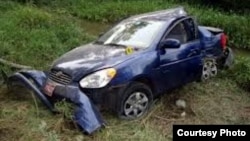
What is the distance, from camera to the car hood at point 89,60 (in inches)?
241

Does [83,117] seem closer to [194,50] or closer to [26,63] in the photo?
[194,50]

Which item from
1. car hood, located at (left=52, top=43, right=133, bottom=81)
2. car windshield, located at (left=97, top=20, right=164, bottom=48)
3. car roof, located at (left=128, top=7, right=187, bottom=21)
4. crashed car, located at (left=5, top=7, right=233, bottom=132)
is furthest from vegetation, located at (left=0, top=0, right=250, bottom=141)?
car roof, located at (left=128, top=7, right=187, bottom=21)

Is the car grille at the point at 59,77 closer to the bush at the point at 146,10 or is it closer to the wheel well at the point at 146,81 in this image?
the wheel well at the point at 146,81

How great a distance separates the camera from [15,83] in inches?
270

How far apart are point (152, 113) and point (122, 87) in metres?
0.81

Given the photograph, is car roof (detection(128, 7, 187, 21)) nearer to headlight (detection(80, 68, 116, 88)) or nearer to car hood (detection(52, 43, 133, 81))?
car hood (detection(52, 43, 133, 81))

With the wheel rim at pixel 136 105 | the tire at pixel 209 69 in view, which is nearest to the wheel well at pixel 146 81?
the wheel rim at pixel 136 105

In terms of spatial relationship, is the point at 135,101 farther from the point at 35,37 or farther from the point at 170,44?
the point at 35,37

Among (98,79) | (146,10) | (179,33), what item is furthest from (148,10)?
(98,79)

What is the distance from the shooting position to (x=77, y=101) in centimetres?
585

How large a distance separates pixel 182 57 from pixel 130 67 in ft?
4.07

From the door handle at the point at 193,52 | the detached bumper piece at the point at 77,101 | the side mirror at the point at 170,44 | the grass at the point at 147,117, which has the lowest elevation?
the grass at the point at 147,117

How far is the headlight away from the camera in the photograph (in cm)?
598

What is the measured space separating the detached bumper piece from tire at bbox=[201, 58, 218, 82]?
298 centimetres
